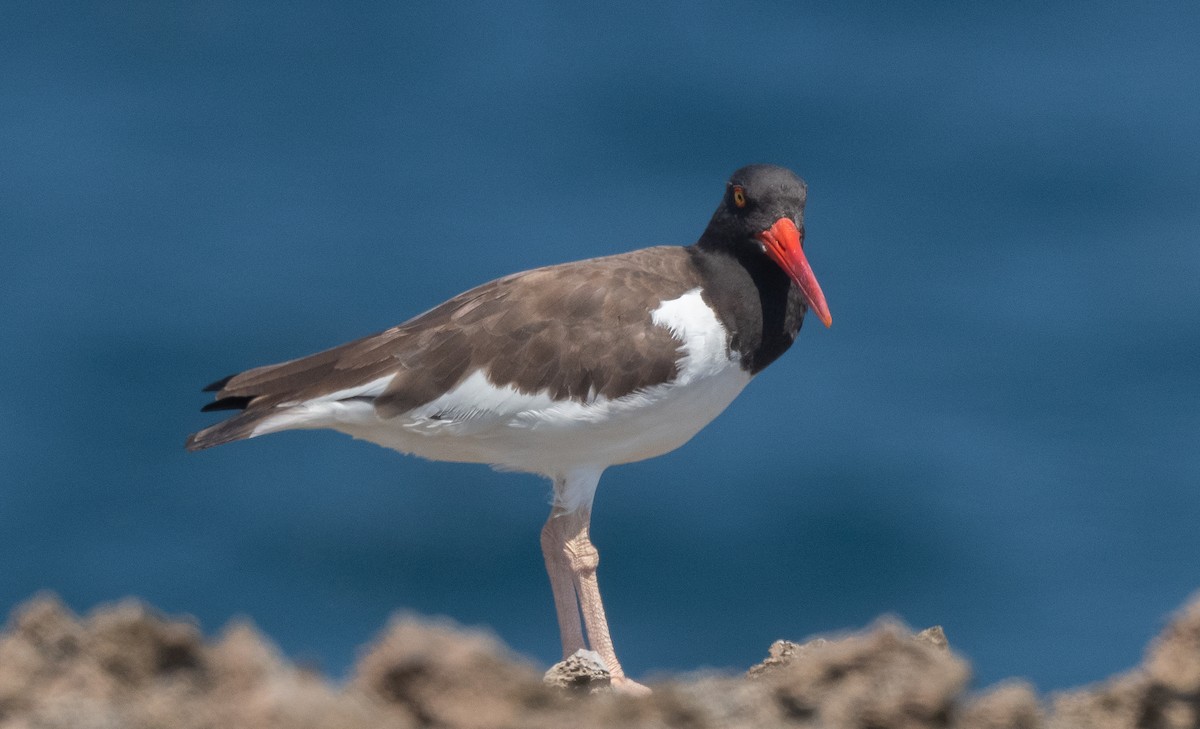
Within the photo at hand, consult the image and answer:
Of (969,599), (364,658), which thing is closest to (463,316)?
(364,658)

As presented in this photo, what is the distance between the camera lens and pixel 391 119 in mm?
22625

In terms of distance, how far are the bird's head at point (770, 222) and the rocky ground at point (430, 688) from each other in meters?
3.84

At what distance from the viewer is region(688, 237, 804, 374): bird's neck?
8117 millimetres

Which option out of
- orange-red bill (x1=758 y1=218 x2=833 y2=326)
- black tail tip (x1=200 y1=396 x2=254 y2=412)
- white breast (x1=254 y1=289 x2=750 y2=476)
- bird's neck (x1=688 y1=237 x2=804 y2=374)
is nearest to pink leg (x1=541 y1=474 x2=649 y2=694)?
white breast (x1=254 y1=289 x2=750 y2=476)

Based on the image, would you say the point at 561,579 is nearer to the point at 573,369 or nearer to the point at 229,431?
the point at 573,369

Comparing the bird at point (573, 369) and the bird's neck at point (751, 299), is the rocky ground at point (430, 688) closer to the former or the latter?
the bird at point (573, 369)

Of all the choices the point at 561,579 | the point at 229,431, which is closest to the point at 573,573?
the point at 561,579

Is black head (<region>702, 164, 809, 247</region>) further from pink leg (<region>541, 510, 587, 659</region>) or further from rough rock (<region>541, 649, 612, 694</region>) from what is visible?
rough rock (<region>541, 649, 612, 694</region>)

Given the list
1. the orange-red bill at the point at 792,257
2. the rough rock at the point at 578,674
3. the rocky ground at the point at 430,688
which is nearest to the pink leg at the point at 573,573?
the orange-red bill at the point at 792,257

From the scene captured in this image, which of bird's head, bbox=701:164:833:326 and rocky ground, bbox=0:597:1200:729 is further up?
bird's head, bbox=701:164:833:326

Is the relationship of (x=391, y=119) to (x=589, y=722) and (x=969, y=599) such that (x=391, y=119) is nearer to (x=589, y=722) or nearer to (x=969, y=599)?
(x=969, y=599)

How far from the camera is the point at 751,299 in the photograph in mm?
8211

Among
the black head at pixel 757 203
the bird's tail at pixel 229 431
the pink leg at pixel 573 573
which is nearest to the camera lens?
the bird's tail at pixel 229 431

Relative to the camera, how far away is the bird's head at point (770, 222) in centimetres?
821
